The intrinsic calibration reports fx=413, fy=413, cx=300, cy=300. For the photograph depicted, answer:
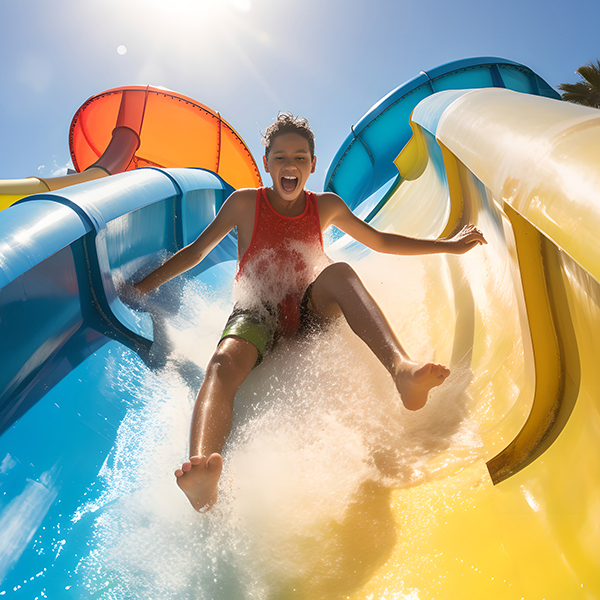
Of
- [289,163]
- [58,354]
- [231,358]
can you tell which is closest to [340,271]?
[231,358]

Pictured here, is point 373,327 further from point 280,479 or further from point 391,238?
point 391,238

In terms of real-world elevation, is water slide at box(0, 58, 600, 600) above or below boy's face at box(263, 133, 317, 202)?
below

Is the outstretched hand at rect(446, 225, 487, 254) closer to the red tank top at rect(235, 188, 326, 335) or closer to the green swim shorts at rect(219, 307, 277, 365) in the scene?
the red tank top at rect(235, 188, 326, 335)

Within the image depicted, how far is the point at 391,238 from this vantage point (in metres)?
1.36

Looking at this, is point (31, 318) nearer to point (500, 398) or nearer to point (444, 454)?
point (444, 454)

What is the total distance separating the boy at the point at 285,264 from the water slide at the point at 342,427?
10 centimetres

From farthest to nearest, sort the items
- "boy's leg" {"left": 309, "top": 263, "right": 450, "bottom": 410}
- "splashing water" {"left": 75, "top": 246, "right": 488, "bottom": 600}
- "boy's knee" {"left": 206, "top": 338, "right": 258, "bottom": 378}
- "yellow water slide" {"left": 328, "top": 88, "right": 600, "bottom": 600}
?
"boy's knee" {"left": 206, "top": 338, "right": 258, "bottom": 378}
"boy's leg" {"left": 309, "top": 263, "right": 450, "bottom": 410}
"splashing water" {"left": 75, "top": 246, "right": 488, "bottom": 600}
"yellow water slide" {"left": 328, "top": 88, "right": 600, "bottom": 600}

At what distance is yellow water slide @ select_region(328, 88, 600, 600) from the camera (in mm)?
500

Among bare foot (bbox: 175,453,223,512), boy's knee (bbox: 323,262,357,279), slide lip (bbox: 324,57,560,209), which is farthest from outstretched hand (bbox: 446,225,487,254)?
slide lip (bbox: 324,57,560,209)

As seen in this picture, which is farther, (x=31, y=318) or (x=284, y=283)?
(x=284, y=283)

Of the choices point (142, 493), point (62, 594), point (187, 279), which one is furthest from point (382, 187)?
point (62, 594)

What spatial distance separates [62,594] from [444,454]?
66 centimetres

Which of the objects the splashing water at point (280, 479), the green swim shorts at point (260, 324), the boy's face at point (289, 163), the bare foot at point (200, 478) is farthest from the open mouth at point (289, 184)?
the bare foot at point (200, 478)

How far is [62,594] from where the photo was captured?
0.61 m
